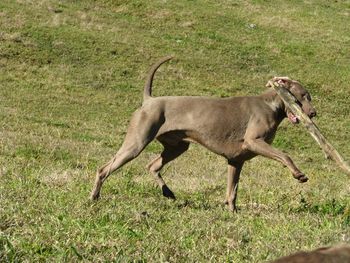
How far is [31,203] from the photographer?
235 inches

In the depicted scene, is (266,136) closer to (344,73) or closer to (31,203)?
(31,203)

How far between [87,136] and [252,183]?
20.4 feet

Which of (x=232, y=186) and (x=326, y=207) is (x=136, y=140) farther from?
(x=326, y=207)

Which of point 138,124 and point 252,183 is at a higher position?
point 138,124

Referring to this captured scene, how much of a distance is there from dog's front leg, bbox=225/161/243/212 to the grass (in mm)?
233

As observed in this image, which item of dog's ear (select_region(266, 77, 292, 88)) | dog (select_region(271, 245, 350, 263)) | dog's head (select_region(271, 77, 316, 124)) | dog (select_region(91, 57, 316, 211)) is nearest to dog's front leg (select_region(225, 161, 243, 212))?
dog (select_region(91, 57, 316, 211))

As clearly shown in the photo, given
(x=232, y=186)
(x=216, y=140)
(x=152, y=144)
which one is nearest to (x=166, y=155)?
(x=216, y=140)

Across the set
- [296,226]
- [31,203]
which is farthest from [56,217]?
[296,226]

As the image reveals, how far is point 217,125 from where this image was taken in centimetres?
805

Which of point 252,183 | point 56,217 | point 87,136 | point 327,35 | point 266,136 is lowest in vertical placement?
point 327,35

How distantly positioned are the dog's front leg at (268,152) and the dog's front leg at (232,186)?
33 centimetres

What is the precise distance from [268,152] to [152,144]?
26.8 ft

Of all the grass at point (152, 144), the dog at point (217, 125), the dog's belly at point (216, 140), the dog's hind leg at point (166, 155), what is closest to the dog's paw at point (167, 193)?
the dog at point (217, 125)

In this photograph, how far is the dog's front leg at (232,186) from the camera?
7666 millimetres
